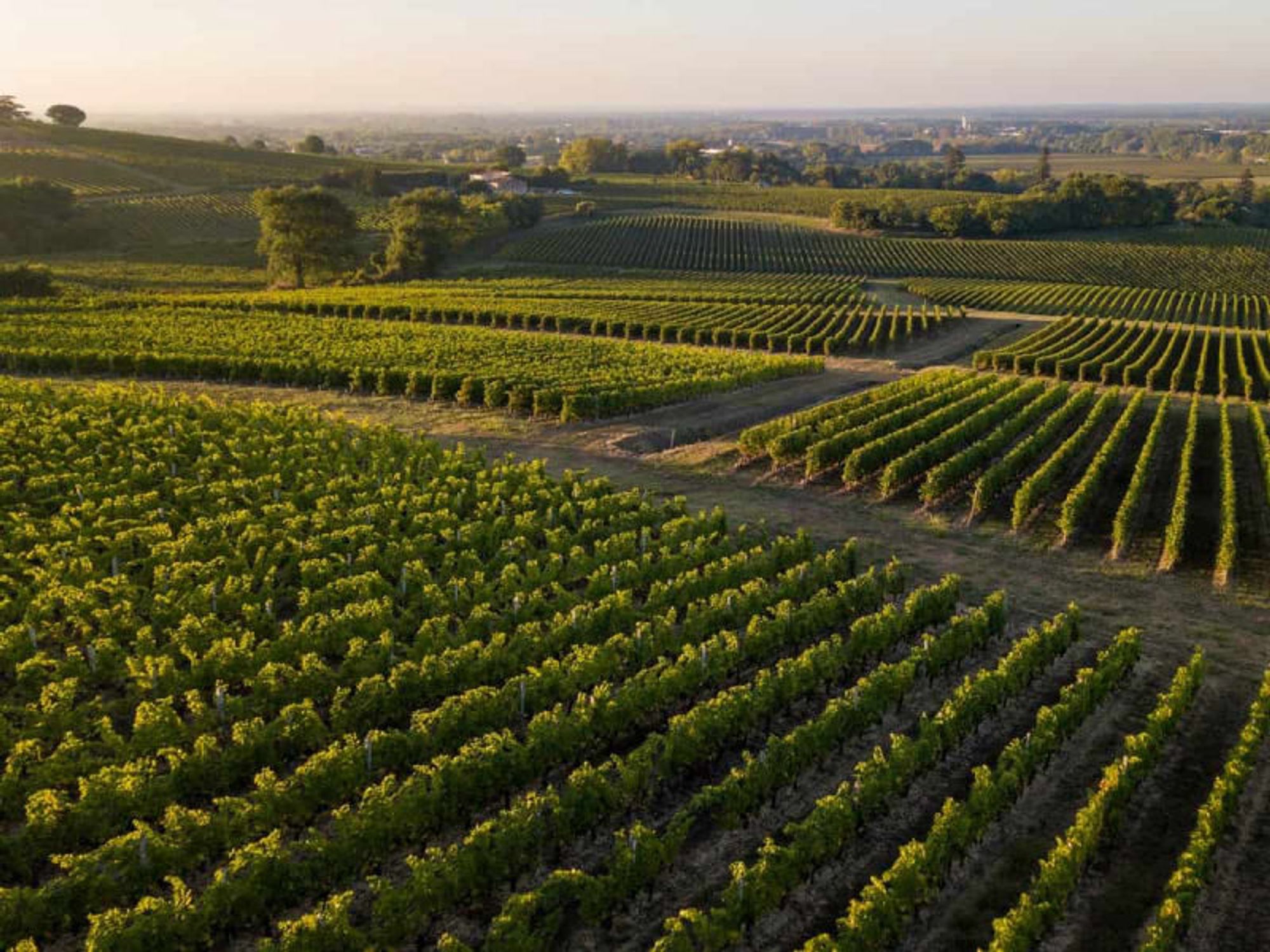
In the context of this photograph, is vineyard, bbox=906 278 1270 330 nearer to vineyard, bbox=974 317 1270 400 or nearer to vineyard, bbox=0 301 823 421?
vineyard, bbox=974 317 1270 400

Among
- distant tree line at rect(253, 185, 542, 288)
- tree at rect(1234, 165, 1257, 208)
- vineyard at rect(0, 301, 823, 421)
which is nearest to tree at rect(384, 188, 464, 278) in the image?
distant tree line at rect(253, 185, 542, 288)

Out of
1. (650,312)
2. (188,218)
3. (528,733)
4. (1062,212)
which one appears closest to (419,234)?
(650,312)

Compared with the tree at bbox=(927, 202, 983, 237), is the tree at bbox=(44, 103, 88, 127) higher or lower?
higher

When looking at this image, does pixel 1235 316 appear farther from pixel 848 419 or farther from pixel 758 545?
pixel 758 545

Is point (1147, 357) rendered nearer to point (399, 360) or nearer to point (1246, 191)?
point (399, 360)

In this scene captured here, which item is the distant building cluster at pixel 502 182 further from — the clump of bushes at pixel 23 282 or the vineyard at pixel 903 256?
the clump of bushes at pixel 23 282

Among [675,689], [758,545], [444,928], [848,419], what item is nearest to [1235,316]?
[848,419]
